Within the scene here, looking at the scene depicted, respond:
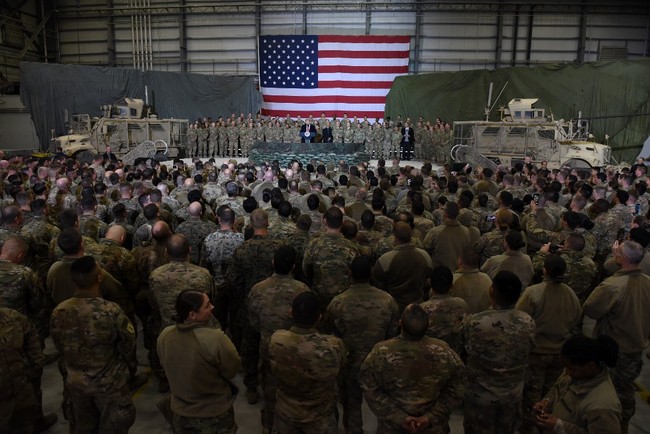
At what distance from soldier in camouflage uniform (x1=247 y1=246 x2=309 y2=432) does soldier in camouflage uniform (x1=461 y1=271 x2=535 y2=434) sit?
127 cm

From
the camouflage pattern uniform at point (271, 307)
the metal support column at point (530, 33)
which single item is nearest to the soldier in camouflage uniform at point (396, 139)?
the metal support column at point (530, 33)

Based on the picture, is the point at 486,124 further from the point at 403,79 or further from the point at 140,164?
the point at 140,164

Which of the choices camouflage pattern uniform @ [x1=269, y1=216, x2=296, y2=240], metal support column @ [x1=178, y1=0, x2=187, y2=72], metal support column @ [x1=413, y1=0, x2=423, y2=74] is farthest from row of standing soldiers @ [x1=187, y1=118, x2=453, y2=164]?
camouflage pattern uniform @ [x1=269, y1=216, x2=296, y2=240]

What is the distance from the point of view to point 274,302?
3707 millimetres

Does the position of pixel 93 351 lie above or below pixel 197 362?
below

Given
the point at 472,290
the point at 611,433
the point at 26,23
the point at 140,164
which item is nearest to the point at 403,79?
the point at 140,164

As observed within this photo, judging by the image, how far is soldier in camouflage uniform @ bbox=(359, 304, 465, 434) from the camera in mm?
2754

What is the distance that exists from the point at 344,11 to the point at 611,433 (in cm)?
2754

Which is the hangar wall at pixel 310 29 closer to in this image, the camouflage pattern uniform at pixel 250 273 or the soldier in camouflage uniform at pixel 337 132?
the soldier in camouflage uniform at pixel 337 132

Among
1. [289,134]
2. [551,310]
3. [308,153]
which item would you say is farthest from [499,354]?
[289,134]

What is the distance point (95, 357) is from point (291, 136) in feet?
64.4

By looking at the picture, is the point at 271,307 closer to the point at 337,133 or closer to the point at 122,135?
the point at 122,135

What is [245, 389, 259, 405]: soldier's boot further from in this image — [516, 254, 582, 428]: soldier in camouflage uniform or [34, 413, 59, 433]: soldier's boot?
[516, 254, 582, 428]: soldier in camouflage uniform

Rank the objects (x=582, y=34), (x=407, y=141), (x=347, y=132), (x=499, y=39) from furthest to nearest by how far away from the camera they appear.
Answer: (x=499, y=39) < (x=582, y=34) < (x=347, y=132) < (x=407, y=141)
